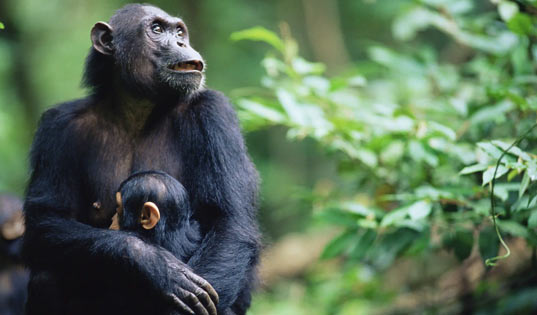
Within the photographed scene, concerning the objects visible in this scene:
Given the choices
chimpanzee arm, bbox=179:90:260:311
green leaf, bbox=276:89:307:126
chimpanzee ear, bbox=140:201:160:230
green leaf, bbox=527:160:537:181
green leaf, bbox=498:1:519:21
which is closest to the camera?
green leaf, bbox=527:160:537:181

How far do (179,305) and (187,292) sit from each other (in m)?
0.08

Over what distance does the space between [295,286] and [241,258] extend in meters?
4.41

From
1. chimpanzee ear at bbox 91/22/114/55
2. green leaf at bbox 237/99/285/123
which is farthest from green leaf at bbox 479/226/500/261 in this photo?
chimpanzee ear at bbox 91/22/114/55

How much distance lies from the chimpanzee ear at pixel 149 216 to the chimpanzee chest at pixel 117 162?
48 cm

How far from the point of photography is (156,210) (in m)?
3.52

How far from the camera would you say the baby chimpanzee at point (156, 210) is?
11.7ft

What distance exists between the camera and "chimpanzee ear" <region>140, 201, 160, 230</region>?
11.5 ft

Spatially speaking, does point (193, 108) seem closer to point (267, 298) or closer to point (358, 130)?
point (358, 130)

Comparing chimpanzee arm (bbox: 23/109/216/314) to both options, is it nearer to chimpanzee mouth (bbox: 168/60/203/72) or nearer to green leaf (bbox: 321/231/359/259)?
chimpanzee mouth (bbox: 168/60/203/72)

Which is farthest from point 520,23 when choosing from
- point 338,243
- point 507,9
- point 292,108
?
point 338,243

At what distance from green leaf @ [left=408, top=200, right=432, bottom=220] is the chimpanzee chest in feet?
4.99

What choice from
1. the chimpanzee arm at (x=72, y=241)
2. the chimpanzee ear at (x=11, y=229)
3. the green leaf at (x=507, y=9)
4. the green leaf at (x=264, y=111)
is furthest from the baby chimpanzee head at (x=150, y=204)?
the chimpanzee ear at (x=11, y=229)

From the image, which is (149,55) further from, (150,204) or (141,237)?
(141,237)

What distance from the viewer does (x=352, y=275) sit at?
607cm
